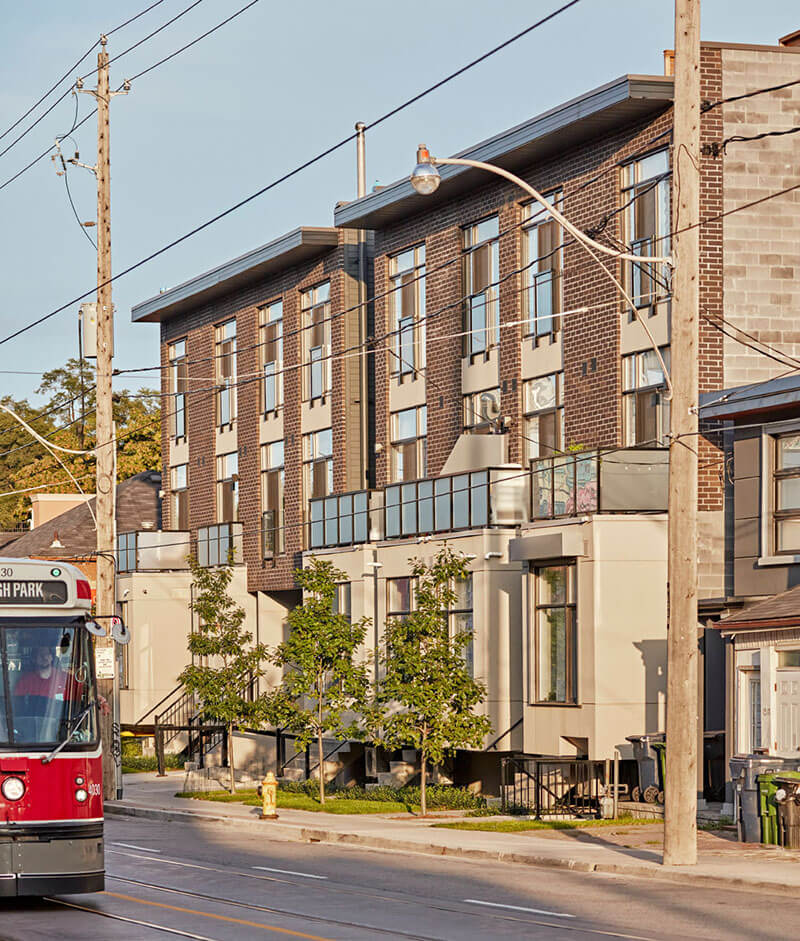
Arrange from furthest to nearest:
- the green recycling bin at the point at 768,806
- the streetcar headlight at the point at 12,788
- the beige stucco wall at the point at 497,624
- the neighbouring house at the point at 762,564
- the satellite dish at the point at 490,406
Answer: the satellite dish at the point at 490,406
the beige stucco wall at the point at 497,624
the neighbouring house at the point at 762,564
the green recycling bin at the point at 768,806
the streetcar headlight at the point at 12,788

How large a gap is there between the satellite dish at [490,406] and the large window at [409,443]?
11.6 feet

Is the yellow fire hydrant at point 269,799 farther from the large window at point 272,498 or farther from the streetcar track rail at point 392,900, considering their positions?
the large window at point 272,498

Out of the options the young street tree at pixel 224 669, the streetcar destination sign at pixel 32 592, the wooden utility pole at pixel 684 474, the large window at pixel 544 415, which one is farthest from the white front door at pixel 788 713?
the young street tree at pixel 224 669

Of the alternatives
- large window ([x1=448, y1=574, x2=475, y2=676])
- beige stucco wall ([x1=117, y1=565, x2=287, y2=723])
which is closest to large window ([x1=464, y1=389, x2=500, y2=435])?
large window ([x1=448, y1=574, x2=475, y2=676])

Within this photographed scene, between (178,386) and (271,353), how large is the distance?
267 inches

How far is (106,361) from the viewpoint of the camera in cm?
3531

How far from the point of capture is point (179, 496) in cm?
5366

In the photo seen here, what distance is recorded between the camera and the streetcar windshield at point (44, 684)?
15047mm

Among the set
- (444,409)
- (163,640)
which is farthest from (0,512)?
(444,409)

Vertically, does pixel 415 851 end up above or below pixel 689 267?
below

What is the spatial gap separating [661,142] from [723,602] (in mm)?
9067

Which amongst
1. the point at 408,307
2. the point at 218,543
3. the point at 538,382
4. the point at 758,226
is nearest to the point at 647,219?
the point at 758,226

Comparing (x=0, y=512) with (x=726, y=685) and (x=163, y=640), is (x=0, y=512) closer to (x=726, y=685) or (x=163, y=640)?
(x=163, y=640)

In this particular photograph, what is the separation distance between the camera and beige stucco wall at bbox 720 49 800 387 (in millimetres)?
30406
